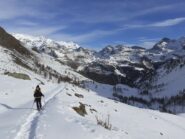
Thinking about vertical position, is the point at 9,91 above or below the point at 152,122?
above

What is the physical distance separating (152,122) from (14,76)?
32037mm

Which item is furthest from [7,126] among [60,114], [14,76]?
[14,76]

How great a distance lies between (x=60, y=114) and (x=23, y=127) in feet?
18.2

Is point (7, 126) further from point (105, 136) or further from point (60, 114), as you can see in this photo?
point (105, 136)

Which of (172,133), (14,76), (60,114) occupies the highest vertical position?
(14,76)

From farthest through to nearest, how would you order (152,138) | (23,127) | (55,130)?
(152,138), (23,127), (55,130)

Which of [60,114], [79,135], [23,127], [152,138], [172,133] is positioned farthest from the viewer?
[172,133]

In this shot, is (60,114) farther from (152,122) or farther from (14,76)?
(14,76)

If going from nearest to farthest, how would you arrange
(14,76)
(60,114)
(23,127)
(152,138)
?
(23,127), (60,114), (152,138), (14,76)

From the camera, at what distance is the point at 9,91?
52.3 m

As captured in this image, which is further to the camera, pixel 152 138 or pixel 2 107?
pixel 2 107

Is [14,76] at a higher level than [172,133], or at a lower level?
higher

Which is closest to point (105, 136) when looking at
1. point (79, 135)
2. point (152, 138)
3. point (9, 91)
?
point (79, 135)

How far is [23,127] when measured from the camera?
998 inches
